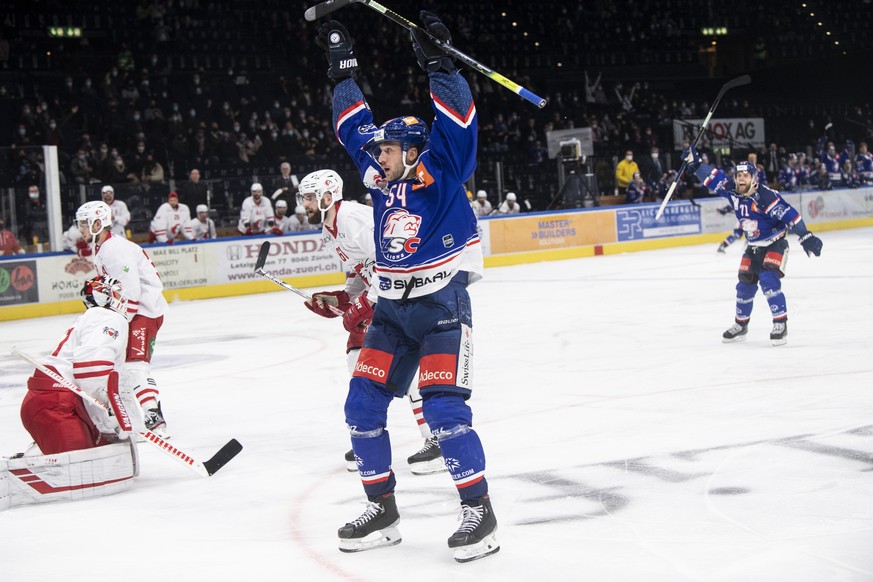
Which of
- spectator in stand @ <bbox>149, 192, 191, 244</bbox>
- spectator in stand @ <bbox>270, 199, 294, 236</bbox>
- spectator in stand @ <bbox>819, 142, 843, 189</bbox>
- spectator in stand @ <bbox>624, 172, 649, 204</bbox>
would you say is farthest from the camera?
spectator in stand @ <bbox>819, 142, 843, 189</bbox>

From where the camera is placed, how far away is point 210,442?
230 inches

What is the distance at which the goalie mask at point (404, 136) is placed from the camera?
376 cm

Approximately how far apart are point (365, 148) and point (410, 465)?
67.2 inches

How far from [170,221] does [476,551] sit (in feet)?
41.5

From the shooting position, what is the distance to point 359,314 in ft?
16.4

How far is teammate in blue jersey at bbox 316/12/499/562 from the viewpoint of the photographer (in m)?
3.63

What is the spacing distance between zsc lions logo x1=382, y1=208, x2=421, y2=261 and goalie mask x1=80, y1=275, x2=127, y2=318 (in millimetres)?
2109

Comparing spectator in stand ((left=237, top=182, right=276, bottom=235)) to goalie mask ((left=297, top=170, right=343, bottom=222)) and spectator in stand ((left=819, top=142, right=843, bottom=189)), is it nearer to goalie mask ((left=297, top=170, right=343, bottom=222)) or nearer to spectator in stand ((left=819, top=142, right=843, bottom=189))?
goalie mask ((left=297, top=170, right=343, bottom=222))

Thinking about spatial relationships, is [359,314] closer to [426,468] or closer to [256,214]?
[426,468]

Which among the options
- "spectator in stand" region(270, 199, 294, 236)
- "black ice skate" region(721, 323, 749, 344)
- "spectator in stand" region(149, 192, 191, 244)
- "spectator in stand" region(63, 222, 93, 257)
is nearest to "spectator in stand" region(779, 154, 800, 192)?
"spectator in stand" region(270, 199, 294, 236)

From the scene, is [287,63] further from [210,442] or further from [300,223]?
[210,442]

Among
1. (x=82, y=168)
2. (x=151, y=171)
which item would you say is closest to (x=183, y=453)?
(x=82, y=168)

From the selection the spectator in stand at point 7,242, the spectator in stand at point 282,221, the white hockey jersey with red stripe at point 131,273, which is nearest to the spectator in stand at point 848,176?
the spectator in stand at point 282,221

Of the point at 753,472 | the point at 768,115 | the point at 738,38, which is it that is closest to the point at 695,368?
the point at 753,472
